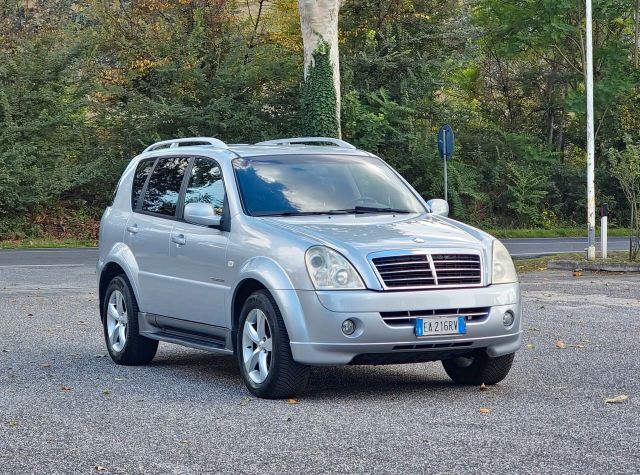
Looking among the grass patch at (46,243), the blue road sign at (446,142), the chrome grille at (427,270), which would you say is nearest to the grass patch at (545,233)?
the blue road sign at (446,142)

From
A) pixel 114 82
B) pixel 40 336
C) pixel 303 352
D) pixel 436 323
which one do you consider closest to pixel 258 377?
pixel 303 352

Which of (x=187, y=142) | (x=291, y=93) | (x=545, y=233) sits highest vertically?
(x=187, y=142)

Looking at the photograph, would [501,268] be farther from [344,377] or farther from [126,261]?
[126,261]

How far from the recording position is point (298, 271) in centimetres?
848

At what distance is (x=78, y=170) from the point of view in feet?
117

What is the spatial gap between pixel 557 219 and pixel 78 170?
15388 millimetres

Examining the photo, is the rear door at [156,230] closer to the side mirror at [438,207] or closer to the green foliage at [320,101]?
the side mirror at [438,207]

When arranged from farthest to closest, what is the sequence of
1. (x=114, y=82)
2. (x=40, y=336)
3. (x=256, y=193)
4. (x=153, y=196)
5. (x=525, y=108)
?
(x=525, y=108) → (x=114, y=82) → (x=40, y=336) → (x=153, y=196) → (x=256, y=193)

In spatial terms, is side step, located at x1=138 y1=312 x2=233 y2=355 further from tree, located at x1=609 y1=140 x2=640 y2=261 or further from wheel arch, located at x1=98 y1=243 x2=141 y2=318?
tree, located at x1=609 y1=140 x2=640 y2=261

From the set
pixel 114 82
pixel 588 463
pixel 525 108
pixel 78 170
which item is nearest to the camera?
pixel 588 463

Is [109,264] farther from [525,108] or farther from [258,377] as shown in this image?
[525,108]

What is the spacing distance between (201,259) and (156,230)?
0.97 meters

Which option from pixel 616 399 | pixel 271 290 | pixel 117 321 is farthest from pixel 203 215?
pixel 616 399

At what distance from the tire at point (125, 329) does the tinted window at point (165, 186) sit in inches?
27.9
